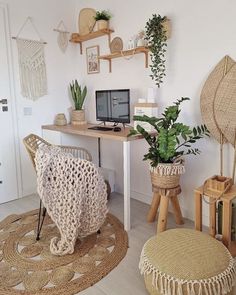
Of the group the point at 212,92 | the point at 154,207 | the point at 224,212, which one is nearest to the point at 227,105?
the point at 212,92

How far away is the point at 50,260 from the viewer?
1862 millimetres

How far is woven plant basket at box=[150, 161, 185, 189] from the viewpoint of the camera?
202cm

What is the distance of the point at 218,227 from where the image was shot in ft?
6.44

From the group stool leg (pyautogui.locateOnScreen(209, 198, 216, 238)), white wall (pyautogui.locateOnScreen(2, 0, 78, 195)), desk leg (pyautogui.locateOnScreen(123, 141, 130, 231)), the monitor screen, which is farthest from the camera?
white wall (pyautogui.locateOnScreen(2, 0, 78, 195))

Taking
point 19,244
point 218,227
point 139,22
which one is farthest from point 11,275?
point 139,22

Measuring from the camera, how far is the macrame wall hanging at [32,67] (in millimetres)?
2912

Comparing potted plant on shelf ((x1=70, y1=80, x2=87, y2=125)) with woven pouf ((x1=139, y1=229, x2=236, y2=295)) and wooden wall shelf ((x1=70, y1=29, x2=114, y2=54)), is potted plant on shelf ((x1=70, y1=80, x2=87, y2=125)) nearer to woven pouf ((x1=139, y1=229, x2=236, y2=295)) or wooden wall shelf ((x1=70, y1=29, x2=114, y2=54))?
wooden wall shelf ((x1=70, y1=29, x2=114, y2=54))

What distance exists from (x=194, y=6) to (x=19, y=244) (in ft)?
7.80

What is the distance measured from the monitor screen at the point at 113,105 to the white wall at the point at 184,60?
0.17 meters

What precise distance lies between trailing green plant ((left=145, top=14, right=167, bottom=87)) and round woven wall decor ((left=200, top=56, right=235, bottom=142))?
479 millimetres

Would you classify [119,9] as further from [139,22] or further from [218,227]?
[218,227]

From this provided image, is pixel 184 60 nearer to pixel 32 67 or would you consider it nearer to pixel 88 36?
pixel 88 36

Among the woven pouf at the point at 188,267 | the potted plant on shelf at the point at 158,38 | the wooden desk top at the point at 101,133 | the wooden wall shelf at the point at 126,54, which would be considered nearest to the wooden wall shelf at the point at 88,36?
the wooden wall shelf at the point at 126,54

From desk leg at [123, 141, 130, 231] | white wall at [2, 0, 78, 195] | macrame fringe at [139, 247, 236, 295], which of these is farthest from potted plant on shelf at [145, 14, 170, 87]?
macrame fringe at [139, 247, 236, 295]
